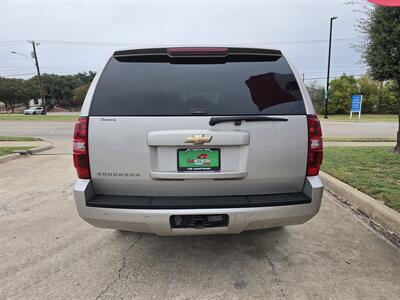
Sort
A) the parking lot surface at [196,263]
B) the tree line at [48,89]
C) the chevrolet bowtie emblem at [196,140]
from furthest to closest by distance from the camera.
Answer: the tree line at [48,89]
the parking lot surface at [196,263]
the chevrolet bowtie emblem at [196,140]

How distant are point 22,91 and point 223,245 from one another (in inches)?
2917

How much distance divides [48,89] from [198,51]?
84674 mm

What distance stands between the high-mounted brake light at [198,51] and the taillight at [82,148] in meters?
0.92

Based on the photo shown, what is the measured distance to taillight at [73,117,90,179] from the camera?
233 centimetres

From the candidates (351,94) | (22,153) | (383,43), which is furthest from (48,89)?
(383,43)

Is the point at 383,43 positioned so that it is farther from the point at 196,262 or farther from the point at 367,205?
the point at 196,262

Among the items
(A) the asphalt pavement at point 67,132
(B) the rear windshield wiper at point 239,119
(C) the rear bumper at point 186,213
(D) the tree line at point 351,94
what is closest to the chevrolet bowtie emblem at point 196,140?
(B) the rear windshield wiper at point 239,119

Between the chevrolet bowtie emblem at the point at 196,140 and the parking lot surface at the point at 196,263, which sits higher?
the chevrolet bowtie emblem at the point at 196,140

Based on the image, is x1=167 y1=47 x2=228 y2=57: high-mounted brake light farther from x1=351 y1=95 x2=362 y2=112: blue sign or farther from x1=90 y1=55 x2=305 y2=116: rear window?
x1=351 y1=95 x2=362 y2=112: blue sign

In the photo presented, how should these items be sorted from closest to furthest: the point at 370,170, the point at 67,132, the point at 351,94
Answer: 1. the point at 370,170
2. the point at 67,132
3. the point at 351,94

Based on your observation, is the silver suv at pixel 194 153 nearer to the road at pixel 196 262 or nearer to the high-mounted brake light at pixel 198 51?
the high-mounted brake light at pixel 198 51

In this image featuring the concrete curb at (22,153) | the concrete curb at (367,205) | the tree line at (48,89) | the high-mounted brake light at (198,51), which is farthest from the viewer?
the tree line at (48,89)

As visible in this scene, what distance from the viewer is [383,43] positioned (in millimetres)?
6746

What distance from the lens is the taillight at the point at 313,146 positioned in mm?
2393
